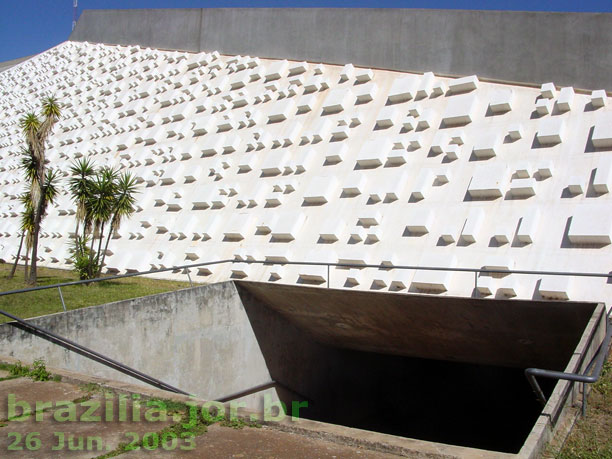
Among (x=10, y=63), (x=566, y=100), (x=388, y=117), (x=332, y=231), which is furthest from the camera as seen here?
(x=10, y=63)

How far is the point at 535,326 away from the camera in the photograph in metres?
8.52

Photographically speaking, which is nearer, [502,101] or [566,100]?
[566,100]

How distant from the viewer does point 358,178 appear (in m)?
11.9

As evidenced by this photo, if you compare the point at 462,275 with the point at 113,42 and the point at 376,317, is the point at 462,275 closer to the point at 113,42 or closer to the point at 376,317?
the point at 376,317

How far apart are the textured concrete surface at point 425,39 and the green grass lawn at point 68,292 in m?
7.47

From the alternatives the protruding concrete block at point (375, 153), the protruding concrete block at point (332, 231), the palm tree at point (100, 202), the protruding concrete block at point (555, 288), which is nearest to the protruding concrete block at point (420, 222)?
the protruding concrete block at point (332, 231)

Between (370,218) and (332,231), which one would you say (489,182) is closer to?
(370,218)

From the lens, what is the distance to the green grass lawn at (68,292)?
8859 mm

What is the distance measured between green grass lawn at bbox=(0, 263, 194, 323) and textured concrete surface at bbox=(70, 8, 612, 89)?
24.5 feet

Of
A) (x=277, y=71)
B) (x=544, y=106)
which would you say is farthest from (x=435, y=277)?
(x=277, y=71)

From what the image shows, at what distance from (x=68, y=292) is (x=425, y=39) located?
372 inches

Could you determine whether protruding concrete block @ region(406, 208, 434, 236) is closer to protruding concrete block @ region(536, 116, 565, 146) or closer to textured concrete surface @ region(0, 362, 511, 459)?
protruding concrete block @ region(536, 116, 565, 146)

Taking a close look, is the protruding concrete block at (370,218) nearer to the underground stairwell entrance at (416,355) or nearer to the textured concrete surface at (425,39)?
the underground stairwell entrance at (416,355)

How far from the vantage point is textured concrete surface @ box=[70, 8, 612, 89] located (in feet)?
37.5
